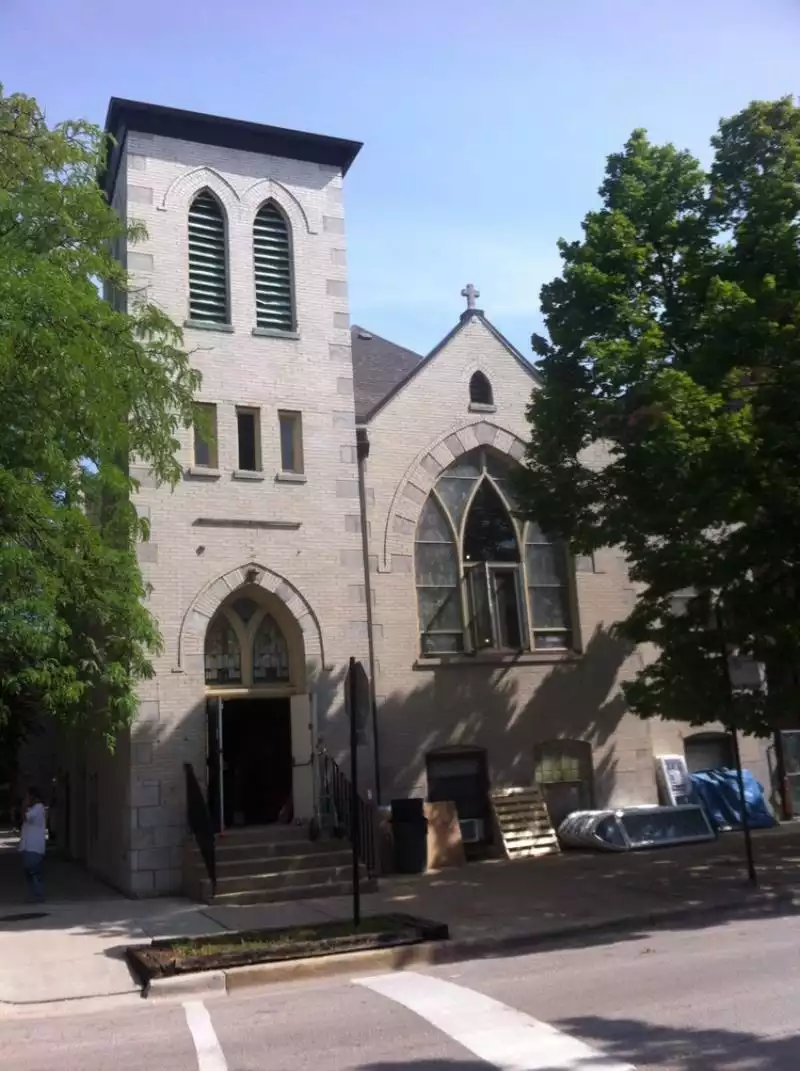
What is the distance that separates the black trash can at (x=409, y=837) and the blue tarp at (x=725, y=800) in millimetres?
5973

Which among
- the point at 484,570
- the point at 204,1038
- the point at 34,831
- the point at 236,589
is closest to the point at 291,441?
the point at 236,589

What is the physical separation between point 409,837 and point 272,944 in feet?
18.8

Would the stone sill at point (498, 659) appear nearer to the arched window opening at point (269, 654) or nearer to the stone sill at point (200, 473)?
the arched window opening at point (269, 654)

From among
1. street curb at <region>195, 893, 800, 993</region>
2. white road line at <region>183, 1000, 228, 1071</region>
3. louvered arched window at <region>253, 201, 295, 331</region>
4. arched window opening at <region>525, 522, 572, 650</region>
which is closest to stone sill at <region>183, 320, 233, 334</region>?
louvered arched window at <region>253, 201, 295, 331</region>

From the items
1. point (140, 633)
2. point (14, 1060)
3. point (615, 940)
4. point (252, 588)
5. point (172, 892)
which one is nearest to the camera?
point (14, 1060)

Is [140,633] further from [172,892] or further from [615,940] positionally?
[615,940]

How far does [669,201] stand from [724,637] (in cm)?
620

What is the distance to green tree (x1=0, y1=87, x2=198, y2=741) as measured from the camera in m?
10.6

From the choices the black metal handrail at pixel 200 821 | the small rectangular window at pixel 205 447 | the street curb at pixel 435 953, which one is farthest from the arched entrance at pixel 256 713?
the street curb at pixel 435 953

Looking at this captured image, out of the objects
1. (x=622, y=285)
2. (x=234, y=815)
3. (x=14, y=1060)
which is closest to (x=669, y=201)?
(x=622, y=285)

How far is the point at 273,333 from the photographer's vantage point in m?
16.7

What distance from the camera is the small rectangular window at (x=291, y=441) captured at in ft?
53.6

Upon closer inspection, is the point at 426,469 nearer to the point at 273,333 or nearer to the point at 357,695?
the point at 273,333

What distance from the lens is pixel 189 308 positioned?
53.5 ft
